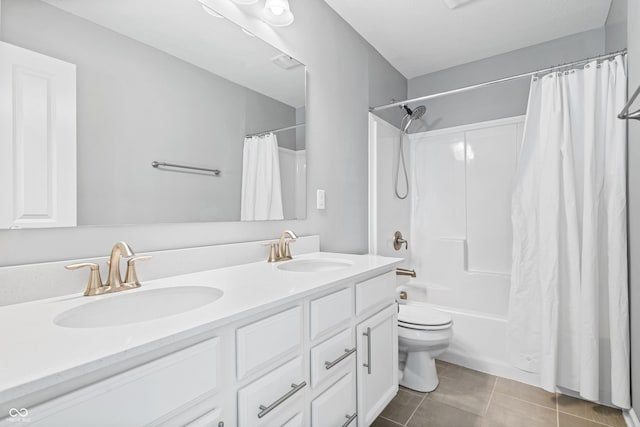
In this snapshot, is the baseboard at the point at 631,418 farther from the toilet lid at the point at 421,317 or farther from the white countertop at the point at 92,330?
the white countertop at the point at 92,330

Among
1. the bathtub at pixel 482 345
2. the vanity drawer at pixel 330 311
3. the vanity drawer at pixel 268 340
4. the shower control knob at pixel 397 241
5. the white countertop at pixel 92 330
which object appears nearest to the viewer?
the white countertop at pixel 92 330

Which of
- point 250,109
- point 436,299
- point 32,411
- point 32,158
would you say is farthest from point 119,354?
point 436,299

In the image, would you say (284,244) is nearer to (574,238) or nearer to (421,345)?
(421,345)

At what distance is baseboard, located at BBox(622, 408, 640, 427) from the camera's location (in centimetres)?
154

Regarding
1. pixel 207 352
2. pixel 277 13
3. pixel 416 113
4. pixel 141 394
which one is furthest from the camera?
pixel 416 113

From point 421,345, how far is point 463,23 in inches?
85.5

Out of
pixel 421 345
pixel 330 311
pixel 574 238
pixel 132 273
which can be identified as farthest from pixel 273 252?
pixel 574 238

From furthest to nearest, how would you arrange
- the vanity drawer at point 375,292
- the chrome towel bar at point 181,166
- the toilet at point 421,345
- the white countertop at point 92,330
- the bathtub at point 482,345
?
the bathtub at point 482,345 → the toilet at point 421,345 → the vanity drawer at point 375,292 → the chrome towel bar at point 181,166 → the white countertop at point 92,330

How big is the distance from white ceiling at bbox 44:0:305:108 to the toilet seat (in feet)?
4.87

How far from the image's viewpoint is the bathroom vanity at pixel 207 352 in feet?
1.66

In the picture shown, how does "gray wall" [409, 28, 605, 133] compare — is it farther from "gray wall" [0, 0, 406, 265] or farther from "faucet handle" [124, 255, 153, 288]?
"faucet handle" [124, 255, 153, 288]

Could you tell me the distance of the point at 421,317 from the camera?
2.05 meters

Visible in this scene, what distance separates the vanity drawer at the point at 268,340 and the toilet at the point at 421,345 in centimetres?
120

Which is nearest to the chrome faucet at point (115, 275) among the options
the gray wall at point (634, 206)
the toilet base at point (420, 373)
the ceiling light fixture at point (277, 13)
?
the ceiling light fixture at point (277, 13)
